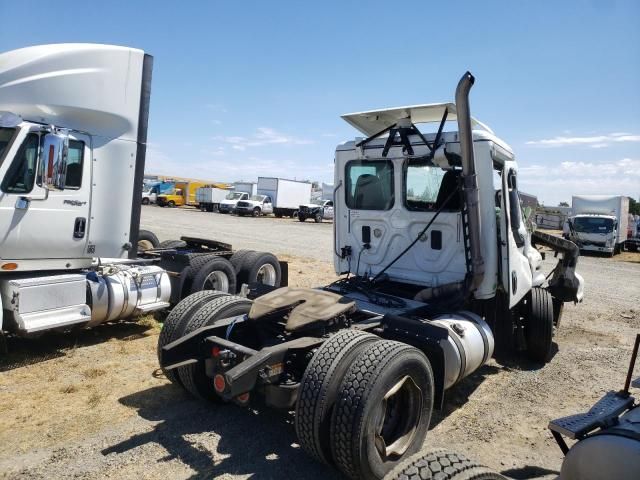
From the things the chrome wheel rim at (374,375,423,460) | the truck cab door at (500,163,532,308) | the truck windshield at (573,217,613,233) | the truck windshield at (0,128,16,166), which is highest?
the truck windshield at (573,217,613,233)

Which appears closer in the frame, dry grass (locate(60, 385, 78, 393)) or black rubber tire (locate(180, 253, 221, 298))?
dry grass (locate(60, 385, 78, 393))

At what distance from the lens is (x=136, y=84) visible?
6.61 m

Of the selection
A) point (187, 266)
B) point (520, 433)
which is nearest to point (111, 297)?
point (187, 266)

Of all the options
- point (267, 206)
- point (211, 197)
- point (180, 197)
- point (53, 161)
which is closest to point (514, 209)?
point (53, 161)

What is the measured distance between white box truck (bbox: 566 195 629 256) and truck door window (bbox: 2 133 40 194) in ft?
77.1

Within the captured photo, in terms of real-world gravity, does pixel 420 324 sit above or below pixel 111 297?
above

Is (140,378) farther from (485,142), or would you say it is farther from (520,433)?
(485,142)

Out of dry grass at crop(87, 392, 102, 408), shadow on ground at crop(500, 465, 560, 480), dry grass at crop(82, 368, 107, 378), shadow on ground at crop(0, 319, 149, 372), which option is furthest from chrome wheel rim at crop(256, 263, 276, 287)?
shadow on ground at crop(500, 465, 560, 480)

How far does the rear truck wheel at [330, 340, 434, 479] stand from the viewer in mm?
3092

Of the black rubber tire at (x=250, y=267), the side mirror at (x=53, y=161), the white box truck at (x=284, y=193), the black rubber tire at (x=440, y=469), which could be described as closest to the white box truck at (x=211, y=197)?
the white box truck at (x=284, y=193)

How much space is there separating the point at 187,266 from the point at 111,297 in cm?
148

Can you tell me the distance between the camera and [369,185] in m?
5.89

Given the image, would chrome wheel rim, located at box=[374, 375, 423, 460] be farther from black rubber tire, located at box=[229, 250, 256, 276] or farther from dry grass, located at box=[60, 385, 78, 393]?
black rubber tire, located at box=[229, 250, 256, 276]

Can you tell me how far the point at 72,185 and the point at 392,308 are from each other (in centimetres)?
435
